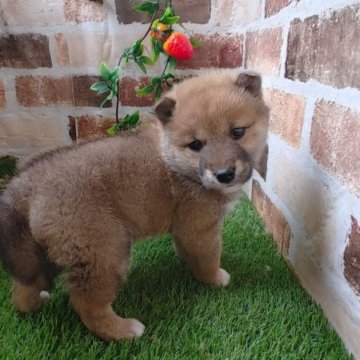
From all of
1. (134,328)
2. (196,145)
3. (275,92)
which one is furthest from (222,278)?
(275,92)

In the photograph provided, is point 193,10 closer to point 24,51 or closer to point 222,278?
point 24,51

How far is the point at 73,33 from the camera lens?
1862 mm

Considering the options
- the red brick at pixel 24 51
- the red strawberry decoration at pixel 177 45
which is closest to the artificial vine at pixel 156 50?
the red strawberry decoration at pixel 177 45

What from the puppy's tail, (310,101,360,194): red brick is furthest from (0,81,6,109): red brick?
(310,101,360,194): red brick

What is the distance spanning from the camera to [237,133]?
1.20 metres

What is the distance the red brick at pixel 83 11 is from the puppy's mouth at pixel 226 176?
1073mm

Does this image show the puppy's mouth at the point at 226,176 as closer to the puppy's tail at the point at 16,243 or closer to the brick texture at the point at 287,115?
the brick texture at the point at 287,115

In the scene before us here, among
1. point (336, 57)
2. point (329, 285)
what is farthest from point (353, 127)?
point (329, 285)

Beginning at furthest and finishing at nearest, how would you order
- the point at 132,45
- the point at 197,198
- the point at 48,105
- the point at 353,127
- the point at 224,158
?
1. the point at 48,105
2. the point at 132,45
3. the point at 197,198
4. the point at 224,158
5. the point at 353,127

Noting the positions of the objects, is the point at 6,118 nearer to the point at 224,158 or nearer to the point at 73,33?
the point at 73,33

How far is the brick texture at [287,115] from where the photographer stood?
1333 mm

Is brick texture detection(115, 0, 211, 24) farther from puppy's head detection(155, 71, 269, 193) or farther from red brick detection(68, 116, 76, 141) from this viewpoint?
puppy's head detection(155, 71, 269, 193)

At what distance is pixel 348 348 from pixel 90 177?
83 centimetres

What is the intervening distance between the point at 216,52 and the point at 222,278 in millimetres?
1107
